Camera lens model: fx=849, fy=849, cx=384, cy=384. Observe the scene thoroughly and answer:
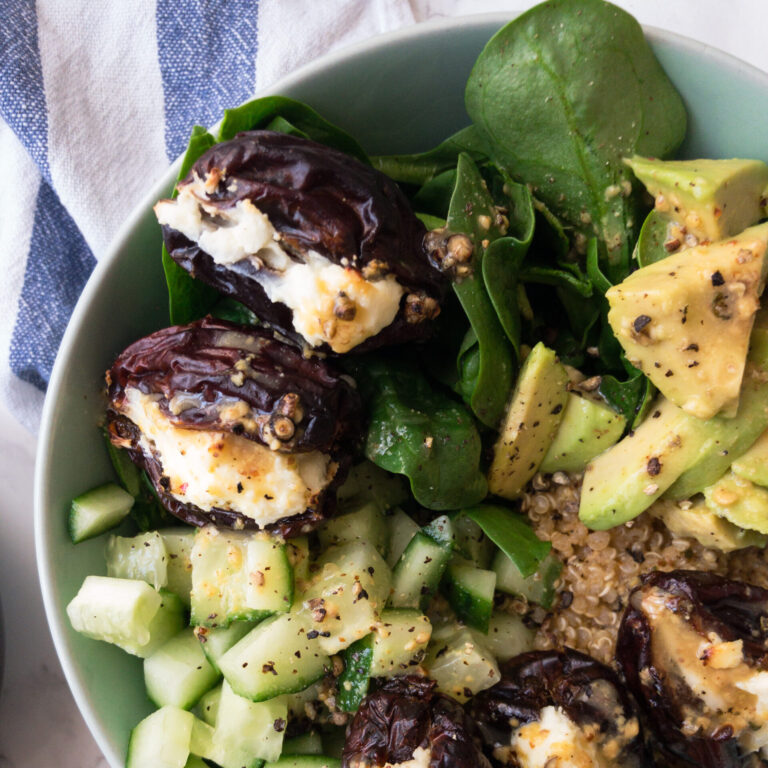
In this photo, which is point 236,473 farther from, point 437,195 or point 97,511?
point 437,195

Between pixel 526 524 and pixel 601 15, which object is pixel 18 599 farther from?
pixel 601 15

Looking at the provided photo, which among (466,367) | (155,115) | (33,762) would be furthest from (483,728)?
(155,115)

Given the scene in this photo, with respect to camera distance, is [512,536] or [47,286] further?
[47,286]

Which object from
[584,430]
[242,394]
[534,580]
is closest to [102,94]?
[242,394]

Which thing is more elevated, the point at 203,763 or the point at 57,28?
the point at 57,28

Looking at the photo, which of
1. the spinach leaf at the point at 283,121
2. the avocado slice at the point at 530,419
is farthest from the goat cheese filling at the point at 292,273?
the avocado slice at the point at 530,419

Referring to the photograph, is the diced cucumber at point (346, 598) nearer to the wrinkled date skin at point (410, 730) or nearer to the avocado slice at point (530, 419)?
the wrinkled date skin at point (410, 730)

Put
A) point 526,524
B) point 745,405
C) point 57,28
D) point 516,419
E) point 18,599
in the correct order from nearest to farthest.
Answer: point 745,405 < point 516,419 < point 526,524 < point 57,28 < point 18,599
